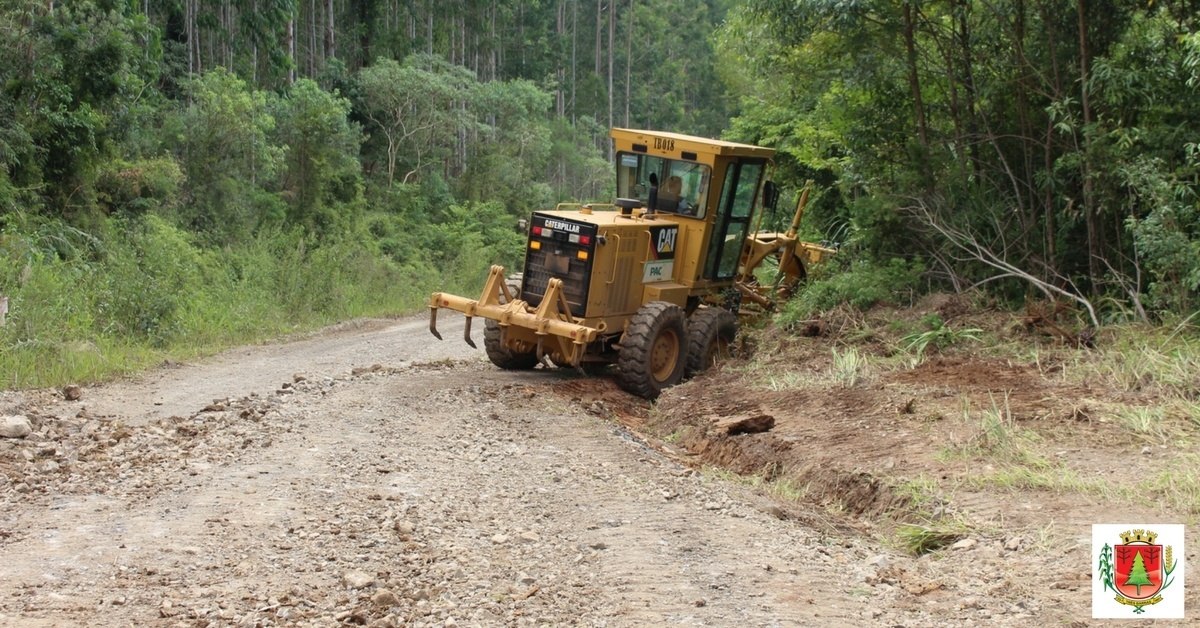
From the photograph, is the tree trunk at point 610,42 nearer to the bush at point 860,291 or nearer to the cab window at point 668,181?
the bush at point 860,291

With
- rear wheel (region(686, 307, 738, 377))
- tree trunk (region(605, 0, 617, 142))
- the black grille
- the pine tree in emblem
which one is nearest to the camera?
the pine tree in emblem

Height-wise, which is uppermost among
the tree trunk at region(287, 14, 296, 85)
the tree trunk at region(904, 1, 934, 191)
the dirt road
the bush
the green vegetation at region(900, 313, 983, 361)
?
the tree trunk at region(287, 14, 296, 85)

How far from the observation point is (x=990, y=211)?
13.5 metres

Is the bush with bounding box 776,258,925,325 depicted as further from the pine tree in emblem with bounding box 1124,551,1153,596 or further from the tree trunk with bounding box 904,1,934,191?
the pine tree in emblem with bounding box 1124,551,1153,596

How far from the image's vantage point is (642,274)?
12.3m

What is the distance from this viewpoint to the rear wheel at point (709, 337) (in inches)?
489

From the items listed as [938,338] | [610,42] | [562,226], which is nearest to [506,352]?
[562,226]

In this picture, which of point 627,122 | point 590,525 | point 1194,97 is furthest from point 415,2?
point 590,525

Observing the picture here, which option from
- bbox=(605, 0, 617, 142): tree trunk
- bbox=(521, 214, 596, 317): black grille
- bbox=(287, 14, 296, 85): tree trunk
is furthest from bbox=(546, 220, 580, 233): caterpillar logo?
bbox=(605, 0, 617, 142): tree trunk

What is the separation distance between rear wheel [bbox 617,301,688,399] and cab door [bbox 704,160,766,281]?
4.16 feet

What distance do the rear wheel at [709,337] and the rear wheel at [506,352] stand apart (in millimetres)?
1640

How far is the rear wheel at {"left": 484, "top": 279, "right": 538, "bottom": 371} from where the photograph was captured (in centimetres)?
1230

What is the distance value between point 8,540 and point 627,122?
198ft

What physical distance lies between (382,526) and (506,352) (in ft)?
19.6
